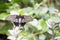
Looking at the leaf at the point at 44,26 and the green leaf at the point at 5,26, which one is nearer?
the leaf at the point at 44,26

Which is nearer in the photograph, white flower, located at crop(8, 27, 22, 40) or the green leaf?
white flower, located at crop(8, 27, 22, 40)

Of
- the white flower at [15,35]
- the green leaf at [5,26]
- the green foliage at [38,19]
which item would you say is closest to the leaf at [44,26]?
the green foliage at [38,19]

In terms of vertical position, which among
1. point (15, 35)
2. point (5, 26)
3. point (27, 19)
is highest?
point (5, 26)

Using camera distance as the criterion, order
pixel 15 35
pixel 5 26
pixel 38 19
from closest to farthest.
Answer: pixel 15 35 < pixel 38 19 < pixel 5 26

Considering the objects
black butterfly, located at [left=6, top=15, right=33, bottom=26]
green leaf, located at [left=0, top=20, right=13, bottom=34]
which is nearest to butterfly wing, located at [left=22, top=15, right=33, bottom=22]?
black butterfly, located at [left=6, top=15, right=33, bottom=26]

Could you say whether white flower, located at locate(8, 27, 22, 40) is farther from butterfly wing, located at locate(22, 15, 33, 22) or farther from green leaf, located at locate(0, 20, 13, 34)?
green leaf, located at locate(0, 20, 13, 34)

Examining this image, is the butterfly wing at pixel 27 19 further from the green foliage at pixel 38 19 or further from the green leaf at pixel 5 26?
Answer: the green leaf at pixel 5 26

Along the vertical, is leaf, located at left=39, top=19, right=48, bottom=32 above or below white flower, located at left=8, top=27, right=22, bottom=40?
above

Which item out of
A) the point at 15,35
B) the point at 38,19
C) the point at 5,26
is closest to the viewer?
the point at 15,35

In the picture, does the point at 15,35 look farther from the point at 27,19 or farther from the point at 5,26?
the point at 5,26

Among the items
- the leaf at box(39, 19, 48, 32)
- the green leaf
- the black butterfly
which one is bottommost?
the leaf at box(39, 19, 48, 32)

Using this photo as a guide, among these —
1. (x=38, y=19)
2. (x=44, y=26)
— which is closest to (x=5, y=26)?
(x=38, y=19)
